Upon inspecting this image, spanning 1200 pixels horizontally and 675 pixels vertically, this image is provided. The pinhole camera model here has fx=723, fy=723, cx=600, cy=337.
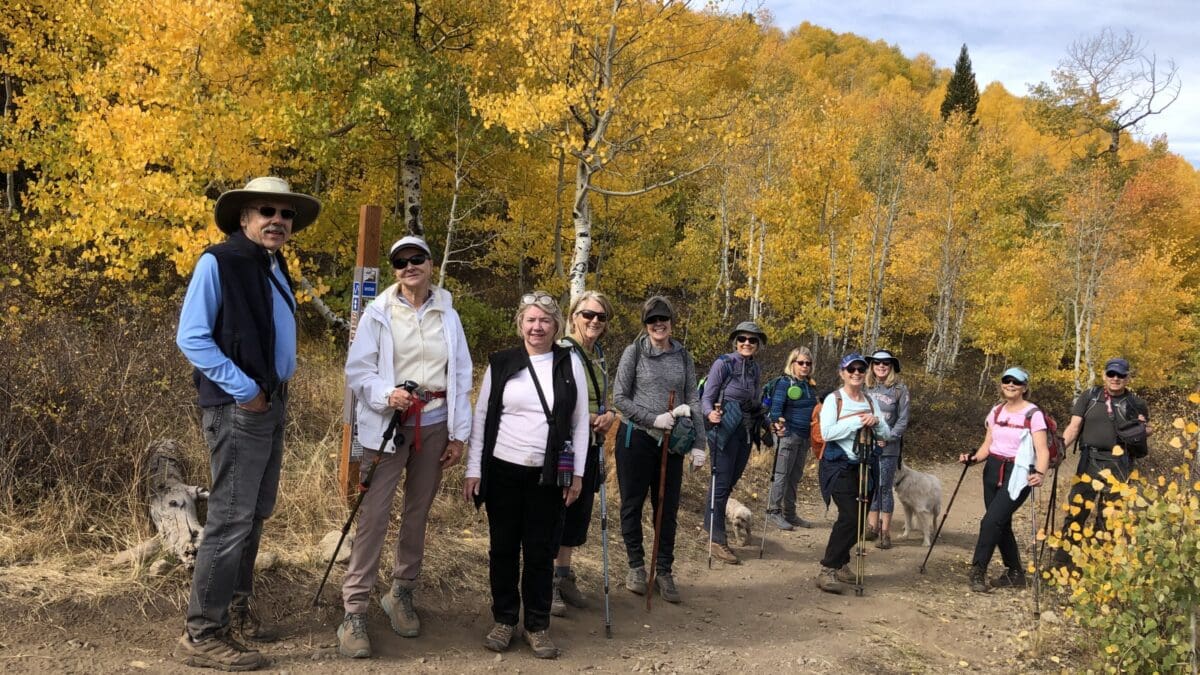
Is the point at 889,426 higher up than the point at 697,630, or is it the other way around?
the point at 889,426

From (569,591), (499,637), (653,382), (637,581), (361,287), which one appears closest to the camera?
(499,637)

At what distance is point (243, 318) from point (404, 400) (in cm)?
77

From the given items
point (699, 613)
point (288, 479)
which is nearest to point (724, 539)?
point (699, 613)

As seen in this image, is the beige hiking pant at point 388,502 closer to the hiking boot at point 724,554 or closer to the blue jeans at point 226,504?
the blue jeans at point 226,504

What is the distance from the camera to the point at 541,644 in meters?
3.82

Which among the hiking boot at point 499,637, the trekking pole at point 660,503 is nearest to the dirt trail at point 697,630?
the hiking boot at point 499,637

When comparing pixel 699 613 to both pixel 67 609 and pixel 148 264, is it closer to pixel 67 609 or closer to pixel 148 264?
pixel 67 609

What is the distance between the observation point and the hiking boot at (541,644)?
3.80 meters

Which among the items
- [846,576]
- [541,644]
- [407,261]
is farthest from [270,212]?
[846,576]

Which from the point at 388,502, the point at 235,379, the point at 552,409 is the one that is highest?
the point at 235,379

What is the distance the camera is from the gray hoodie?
486 cm

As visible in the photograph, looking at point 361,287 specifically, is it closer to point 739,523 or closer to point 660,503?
point 660,503

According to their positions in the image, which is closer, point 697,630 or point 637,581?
point 697,630

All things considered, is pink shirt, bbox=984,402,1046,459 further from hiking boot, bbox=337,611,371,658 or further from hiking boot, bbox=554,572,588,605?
hiking boot, bbox=337,611,371,658
